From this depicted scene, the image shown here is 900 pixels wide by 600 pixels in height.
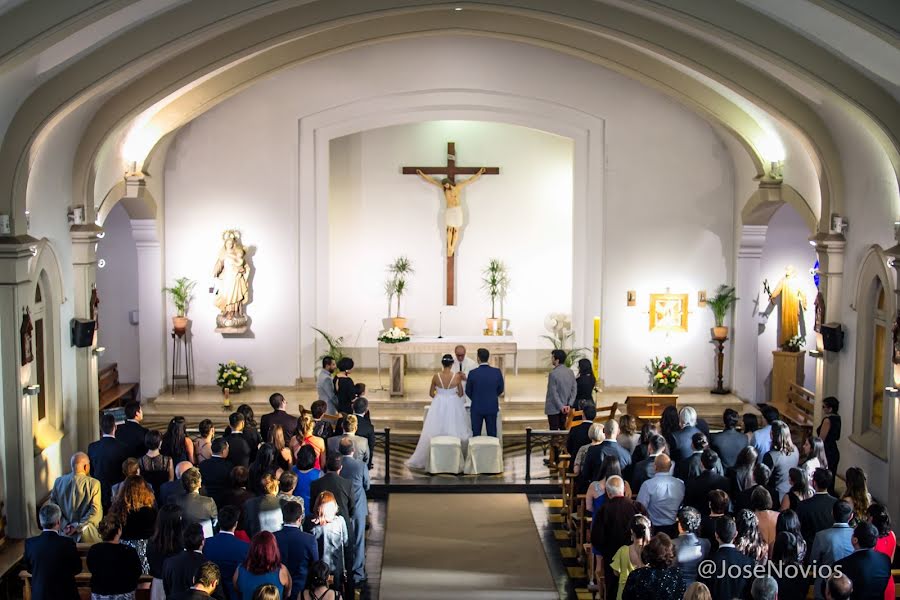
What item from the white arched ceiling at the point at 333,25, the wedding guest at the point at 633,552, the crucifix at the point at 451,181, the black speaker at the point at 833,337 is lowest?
the wedding guest at the point at 633,552

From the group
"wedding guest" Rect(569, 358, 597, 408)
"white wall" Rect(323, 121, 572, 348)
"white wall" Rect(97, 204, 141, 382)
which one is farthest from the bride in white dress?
"white wall" Rect(97, 204, 141, 382)

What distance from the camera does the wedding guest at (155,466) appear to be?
10617mm

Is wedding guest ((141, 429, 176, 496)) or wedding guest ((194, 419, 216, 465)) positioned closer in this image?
wedding guest ((141, 429, 176, 496))

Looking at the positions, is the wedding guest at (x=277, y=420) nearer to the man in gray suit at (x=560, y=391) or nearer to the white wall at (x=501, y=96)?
the man in gray suit at (x=560, y=391)

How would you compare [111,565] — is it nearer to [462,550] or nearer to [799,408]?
[462,550]

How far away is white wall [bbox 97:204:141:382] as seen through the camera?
19.9 m

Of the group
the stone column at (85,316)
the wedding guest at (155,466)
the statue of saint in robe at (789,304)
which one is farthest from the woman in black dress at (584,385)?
the wedding guest at (155,466)

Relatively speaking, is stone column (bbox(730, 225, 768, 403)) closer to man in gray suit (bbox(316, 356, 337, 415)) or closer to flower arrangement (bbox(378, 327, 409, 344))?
flower arrangement (bbox(378, 327, 409, 344))

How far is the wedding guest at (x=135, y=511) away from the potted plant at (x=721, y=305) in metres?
11.4

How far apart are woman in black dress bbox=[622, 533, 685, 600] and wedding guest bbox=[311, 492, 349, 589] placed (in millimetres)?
2729

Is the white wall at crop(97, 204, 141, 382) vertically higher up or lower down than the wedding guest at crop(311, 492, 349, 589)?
higher up

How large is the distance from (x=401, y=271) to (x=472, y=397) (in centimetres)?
630

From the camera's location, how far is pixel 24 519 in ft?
41.8

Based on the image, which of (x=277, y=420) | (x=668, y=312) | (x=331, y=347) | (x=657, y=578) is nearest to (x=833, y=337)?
(x=668, y=312)
